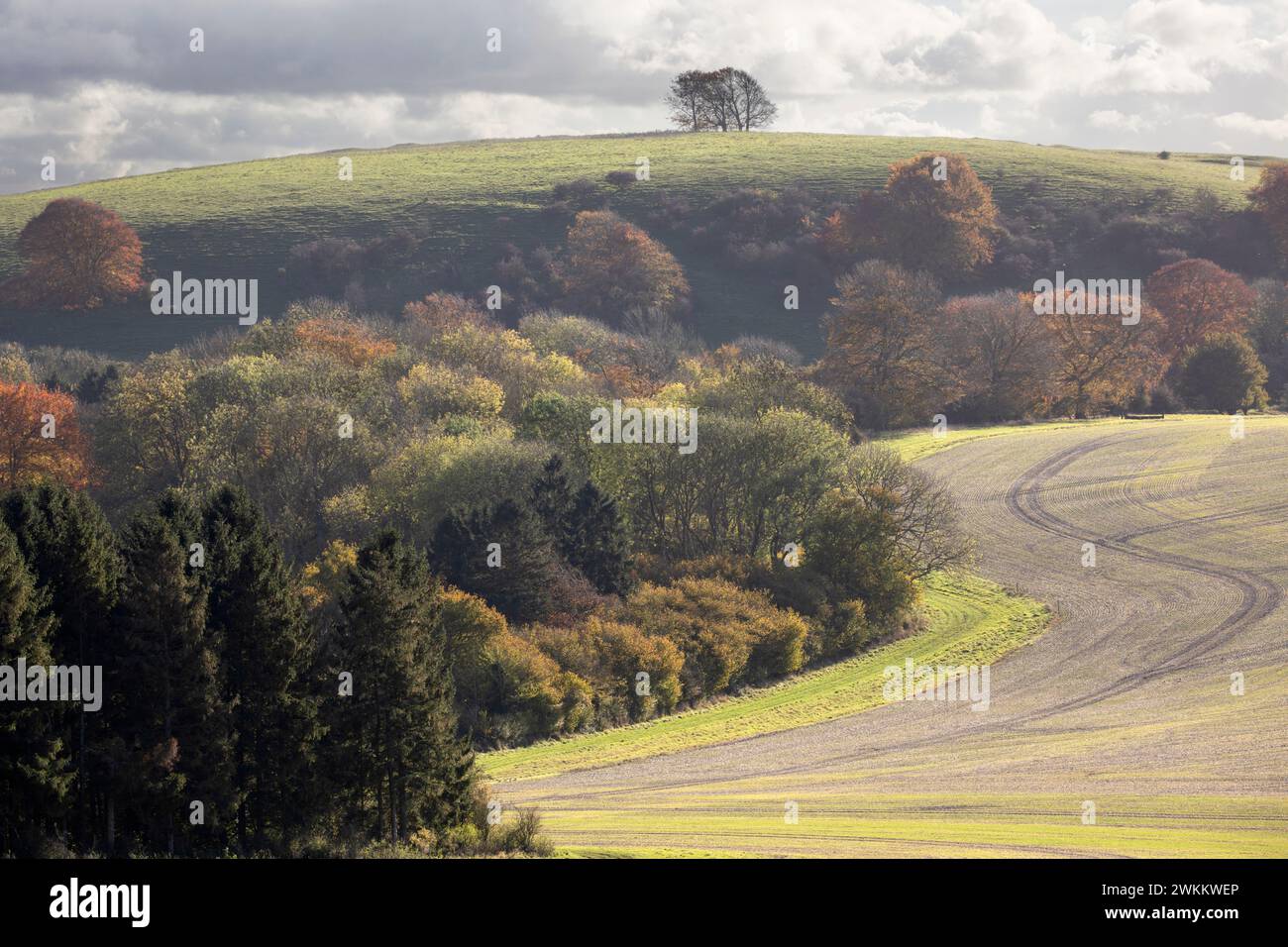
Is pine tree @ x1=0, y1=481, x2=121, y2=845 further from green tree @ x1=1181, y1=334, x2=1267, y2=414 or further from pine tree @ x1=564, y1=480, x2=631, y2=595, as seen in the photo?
green tree @ x1=1181, y1=334, x2=1267, y2=414

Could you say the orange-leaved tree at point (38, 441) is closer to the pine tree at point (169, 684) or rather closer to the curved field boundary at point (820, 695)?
the curved field boundary at point (820, 695)

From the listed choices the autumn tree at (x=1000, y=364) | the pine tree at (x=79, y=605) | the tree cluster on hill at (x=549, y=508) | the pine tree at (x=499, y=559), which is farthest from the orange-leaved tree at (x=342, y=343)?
Answer: the pine tree at (x=79, y=605)

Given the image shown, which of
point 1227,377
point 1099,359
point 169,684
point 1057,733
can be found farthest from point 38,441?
point 1227,377

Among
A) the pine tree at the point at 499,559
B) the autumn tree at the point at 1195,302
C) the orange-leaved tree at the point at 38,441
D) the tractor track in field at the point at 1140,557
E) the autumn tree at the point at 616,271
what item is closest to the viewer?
the tractor track in field at the point at 1140,557

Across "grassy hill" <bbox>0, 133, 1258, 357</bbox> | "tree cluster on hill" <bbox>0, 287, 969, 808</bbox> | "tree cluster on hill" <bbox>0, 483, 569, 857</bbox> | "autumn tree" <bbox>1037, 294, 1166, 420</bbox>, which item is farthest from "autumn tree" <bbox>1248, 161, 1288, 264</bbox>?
"tree cluster on hill" <bbox>0, 483, 569, 857</bbox>

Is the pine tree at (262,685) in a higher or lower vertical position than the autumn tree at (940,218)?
lower
